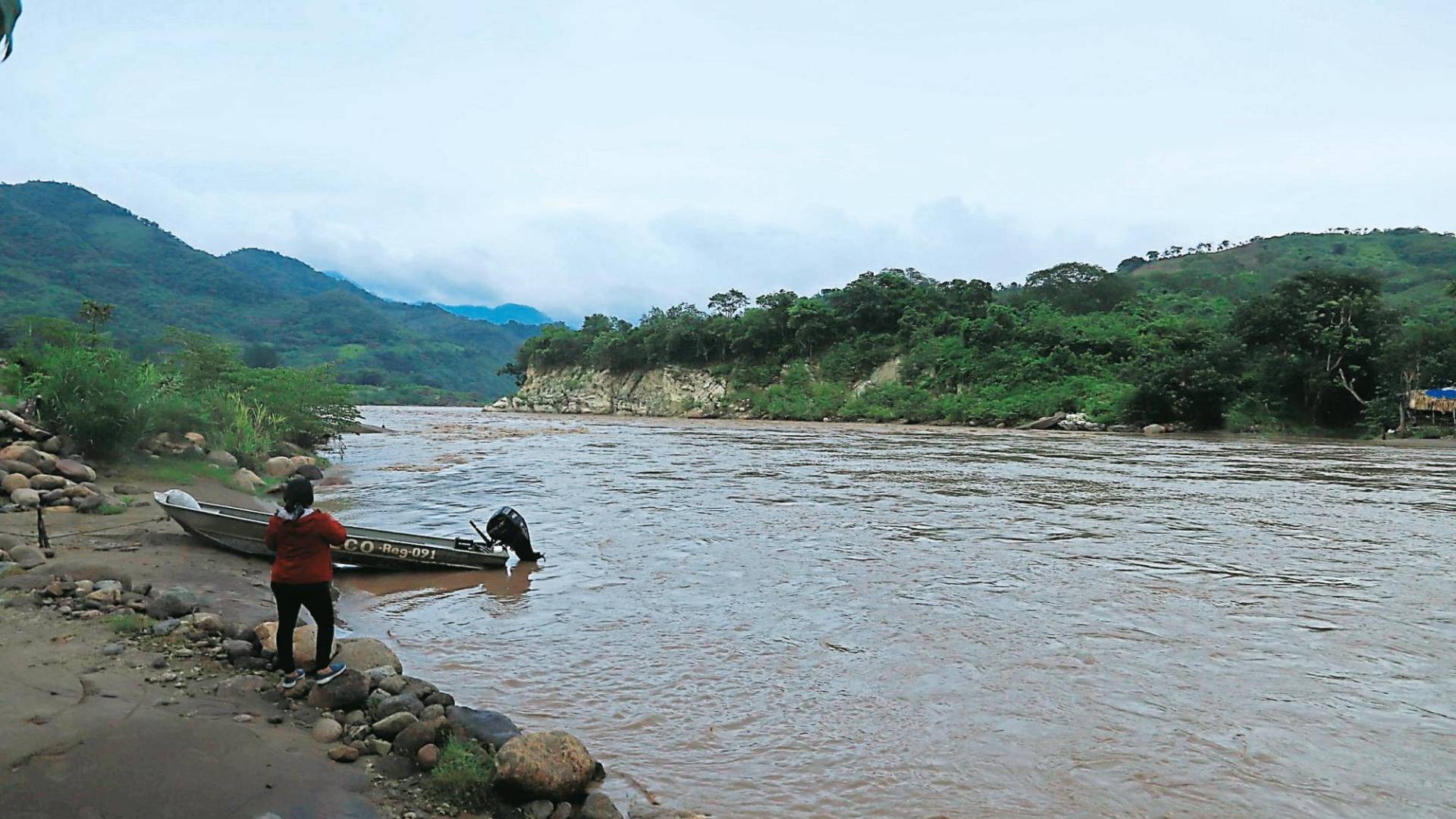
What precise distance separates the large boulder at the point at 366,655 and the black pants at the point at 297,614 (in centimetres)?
23

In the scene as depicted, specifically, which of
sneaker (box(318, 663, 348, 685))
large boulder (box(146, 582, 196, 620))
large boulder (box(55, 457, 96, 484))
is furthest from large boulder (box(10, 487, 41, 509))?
sneaker (box(318, 663, 348, 685))

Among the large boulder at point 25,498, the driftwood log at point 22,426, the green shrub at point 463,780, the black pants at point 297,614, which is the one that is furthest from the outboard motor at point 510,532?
the driftwood log at point 22,426

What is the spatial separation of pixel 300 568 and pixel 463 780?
2.45m

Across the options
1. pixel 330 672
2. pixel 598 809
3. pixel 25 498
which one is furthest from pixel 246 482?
pixel 598 809

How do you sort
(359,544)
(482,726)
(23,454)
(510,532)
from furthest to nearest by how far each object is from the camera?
(23,454)
(510,532)
(359,544)
(482,726)

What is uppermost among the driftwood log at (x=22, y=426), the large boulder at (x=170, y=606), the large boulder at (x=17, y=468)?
the driftwood log at (x=22, y=426)

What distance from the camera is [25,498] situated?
409 inches

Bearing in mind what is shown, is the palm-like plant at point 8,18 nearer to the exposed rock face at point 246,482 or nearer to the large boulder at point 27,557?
the large boulder at point 27,557

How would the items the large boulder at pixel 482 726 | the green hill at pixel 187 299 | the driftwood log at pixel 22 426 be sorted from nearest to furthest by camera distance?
the large boulder at pixel 482 726
the driftwood log at pixel 22 426
the green hill at pixel 187 299

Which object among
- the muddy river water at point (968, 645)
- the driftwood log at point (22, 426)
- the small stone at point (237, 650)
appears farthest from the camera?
the driftwood log at point (22, 426)

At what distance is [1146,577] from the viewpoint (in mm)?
9797

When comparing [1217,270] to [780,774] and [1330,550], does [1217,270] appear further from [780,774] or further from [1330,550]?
[780,774]

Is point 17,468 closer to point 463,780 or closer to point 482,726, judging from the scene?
point 482,726

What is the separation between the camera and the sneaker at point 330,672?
546 cm
